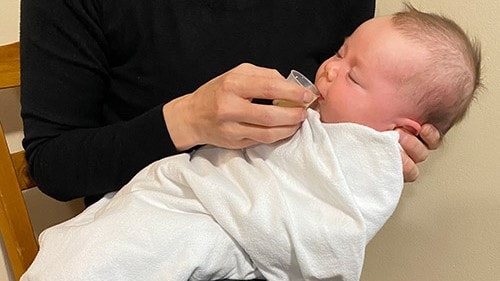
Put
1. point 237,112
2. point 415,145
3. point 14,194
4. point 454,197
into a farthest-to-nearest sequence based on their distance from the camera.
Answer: point 454,197, point 14,194, point 415,145, point 237,112

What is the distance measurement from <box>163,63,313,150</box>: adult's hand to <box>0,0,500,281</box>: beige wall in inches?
17.3

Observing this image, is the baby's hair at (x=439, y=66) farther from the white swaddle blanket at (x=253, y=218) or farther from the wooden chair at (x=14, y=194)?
the wooden chair at (x=14, y=194)

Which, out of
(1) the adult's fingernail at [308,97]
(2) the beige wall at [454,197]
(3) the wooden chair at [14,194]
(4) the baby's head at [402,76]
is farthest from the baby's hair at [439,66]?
(3) the wooden chair at [14,194]

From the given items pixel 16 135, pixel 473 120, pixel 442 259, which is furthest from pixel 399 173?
pixel 16 135

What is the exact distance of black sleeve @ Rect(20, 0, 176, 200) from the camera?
0.92 meters

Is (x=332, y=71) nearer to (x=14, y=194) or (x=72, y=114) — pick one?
(x=72, y=114)

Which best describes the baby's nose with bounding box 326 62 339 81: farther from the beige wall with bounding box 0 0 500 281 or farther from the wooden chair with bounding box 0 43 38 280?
the wooden chair with bounding box 0 43 38 280

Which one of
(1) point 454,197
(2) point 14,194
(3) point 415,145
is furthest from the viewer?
(1) point 454,197

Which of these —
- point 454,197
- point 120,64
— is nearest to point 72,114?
point 120,64

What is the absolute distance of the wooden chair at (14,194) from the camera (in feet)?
3.55

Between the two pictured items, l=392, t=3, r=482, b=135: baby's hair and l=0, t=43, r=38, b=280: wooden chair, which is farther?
l=0, t=43, r=38, b=280: wooden chair

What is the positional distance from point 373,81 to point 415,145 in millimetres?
115

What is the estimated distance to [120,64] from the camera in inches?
39.5

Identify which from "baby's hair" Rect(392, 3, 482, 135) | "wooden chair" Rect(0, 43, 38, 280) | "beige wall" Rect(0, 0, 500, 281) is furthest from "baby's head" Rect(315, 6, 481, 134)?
"wooden chair" Rect(0, 43, 38, 280)
